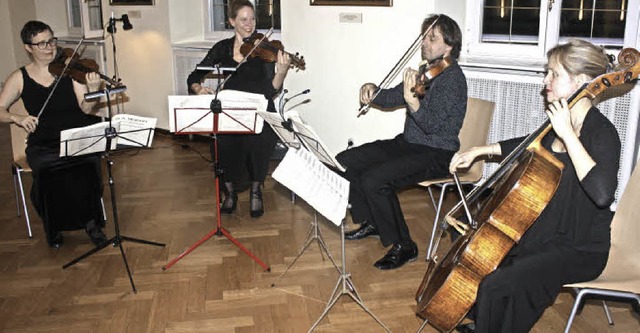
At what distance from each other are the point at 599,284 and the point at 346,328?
3.32 ft

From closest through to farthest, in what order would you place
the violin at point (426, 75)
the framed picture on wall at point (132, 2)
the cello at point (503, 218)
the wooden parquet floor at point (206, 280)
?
the cello at point (503, 218), the wooden parquet floor at point (206, 280), the violin at point (426, 75), the framed picture on wall at point (132, 2)

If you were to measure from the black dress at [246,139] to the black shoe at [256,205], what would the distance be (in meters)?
0.11

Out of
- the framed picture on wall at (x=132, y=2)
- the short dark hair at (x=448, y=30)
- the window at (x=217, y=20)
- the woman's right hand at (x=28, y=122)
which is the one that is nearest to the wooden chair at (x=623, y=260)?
the short dark hair at (x=448, y=30)

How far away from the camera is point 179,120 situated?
3020 mm

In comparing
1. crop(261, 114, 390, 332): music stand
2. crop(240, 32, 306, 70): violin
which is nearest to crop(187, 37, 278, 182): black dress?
crop(240, 32, 306, 70): violin

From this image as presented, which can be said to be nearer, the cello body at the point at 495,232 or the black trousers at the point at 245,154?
the cello body at the point at 495,232

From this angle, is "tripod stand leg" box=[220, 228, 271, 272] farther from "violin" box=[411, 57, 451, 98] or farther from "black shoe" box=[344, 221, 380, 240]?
"violin" box=[411, 57, 451, 98]

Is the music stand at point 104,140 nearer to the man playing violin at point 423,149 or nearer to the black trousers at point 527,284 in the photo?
the man playing violin at point 423,149

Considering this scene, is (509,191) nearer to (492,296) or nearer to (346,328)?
(492,296)

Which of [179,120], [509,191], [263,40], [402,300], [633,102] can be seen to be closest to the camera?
[509,191]

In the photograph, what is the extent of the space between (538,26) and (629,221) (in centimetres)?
224

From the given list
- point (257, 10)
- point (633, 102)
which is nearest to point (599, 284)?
point (633, 102)

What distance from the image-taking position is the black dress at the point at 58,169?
134 inches

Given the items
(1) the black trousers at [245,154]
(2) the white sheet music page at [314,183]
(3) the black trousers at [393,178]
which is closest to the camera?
(2) the white sheet music page at [314,183]
